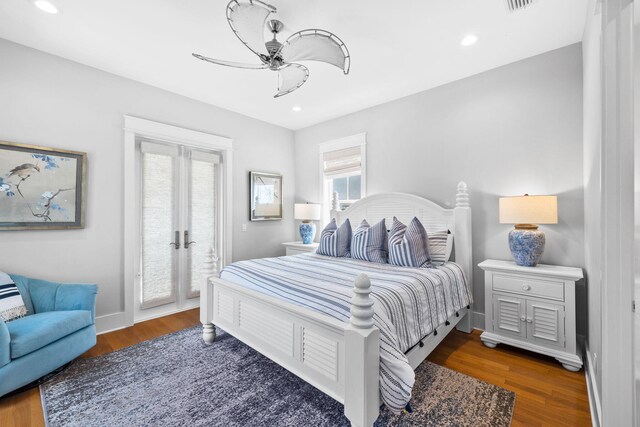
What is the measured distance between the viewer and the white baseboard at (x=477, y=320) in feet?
9.88

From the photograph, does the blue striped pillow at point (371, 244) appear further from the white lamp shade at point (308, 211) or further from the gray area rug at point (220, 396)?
the white lamp shade at point (308, 211)

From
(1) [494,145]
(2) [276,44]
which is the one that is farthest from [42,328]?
Answer: (1) [494,145]

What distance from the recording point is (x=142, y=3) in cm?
204

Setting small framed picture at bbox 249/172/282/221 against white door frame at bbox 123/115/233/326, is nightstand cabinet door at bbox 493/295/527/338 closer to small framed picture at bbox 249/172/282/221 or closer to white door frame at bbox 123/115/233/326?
small framed picture at bbox 249/172/282/221

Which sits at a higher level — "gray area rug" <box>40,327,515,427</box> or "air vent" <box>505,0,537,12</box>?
"air vent" <box>505,0,537,12</box>

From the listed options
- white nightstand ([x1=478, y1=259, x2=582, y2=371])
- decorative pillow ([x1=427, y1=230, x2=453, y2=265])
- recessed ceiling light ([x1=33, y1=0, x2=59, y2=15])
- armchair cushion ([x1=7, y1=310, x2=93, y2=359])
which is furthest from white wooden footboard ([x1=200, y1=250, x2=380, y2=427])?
recessed ceiling light ([x1=33, y1=0, x2=59, y2=15])

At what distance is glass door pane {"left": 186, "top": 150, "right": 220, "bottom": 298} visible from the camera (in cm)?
376

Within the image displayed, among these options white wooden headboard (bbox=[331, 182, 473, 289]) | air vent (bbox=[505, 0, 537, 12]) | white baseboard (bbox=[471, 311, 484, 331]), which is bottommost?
white baseboard (bbox=[471, 311, 484, 331])

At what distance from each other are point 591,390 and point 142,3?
4.09 m

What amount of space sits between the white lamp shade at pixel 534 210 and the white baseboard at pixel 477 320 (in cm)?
117

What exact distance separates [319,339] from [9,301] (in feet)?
8.11

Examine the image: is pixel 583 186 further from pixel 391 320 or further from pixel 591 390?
pixel 391 320

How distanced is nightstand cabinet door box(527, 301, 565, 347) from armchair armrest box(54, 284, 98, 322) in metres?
3.79

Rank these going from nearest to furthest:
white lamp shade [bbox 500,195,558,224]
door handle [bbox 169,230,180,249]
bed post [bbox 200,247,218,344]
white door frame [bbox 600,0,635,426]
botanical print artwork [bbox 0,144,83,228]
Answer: white door frame [bbox 600,0,635,426]
white lamp shade [bbox 500,195,558,224]
botanical print artwork [bbox 0,144,83,228]
bed post [bbox 200,247,218,344]
door handle [bbox 169,230,180,249]
